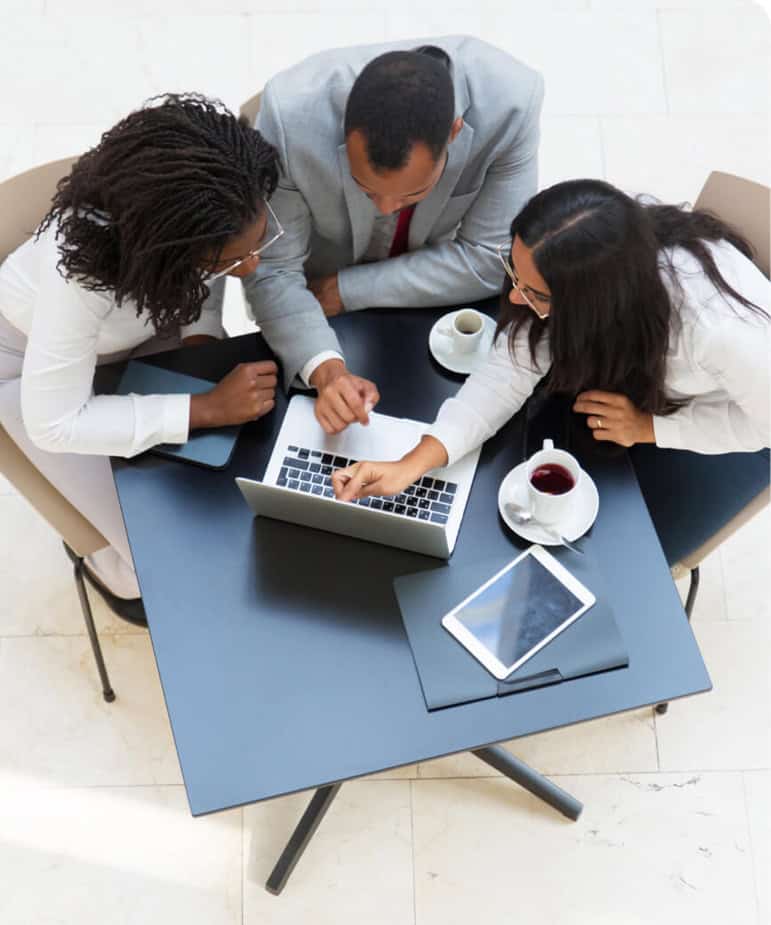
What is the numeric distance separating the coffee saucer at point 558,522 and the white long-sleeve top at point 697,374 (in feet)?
0.27

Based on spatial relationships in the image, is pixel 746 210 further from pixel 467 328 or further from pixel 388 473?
pixel 388 473

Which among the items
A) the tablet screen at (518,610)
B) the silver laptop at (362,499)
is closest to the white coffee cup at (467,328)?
the silver laptop at (362,499)

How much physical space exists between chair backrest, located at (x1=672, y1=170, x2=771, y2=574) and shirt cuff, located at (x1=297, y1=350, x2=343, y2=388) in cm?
69

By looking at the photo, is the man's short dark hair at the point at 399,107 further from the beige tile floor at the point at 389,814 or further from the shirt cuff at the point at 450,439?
the beige tile floor at the point at 389,814

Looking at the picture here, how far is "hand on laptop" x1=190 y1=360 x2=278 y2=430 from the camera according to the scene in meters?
1.57

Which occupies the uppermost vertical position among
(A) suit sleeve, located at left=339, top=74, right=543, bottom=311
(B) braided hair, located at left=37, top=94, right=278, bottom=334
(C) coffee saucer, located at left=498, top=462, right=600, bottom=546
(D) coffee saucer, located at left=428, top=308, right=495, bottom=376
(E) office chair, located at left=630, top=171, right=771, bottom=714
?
(B) braided hair, located at left=37, top=94, right=278, bottom=334

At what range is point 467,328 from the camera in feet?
5.38

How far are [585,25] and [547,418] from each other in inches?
67.9

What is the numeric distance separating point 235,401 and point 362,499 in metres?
0.25

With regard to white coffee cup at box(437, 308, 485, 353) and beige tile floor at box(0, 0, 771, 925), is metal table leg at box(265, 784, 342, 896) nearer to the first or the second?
beige tile floor at box(0, 0, 771, 925)

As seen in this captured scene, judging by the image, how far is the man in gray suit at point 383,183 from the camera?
1.44m

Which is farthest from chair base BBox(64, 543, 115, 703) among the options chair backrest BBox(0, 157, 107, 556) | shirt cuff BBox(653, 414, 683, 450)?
shirt cuff BBox(653, 414, 683, 450)

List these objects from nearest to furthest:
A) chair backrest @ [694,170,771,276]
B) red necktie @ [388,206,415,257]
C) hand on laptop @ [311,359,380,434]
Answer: hand on laptop @ [311,359,380,434] → chair backrest @ [694,170,771,276] → red necktie @ [388,206,415,257]

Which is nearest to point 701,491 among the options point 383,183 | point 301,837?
point 383,183
